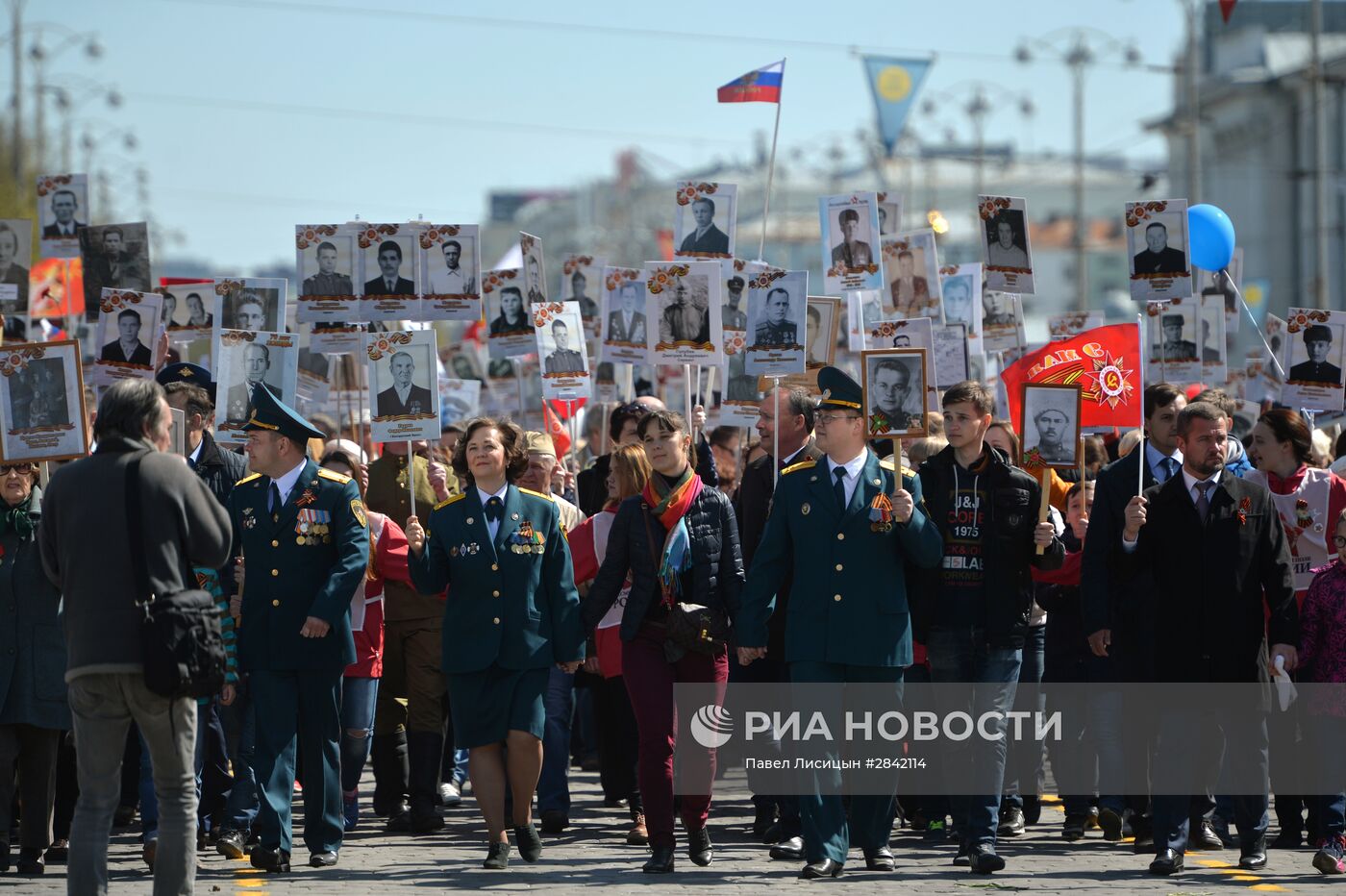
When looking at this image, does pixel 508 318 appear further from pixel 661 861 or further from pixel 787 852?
pixel 661 861

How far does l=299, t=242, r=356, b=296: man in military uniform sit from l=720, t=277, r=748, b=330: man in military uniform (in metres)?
2.94

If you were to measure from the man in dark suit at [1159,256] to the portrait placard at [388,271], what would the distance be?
4.41 meters

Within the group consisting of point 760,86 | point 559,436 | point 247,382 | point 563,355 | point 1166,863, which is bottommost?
point 1166,863

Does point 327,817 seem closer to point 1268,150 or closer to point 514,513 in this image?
point 514,513

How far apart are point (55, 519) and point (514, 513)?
2344mm

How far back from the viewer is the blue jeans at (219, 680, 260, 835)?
9.10 m

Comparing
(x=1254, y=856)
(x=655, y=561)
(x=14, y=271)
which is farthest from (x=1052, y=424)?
(x=14, y=271)

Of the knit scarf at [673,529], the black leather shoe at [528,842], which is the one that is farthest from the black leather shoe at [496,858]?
the knit scarf at [673,529]

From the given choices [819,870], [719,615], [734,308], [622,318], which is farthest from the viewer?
[734,308]

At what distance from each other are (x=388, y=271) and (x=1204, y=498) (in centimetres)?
519

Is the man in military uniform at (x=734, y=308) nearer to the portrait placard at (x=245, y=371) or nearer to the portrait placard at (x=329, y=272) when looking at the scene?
the portrait placard at (x=329, y=272)

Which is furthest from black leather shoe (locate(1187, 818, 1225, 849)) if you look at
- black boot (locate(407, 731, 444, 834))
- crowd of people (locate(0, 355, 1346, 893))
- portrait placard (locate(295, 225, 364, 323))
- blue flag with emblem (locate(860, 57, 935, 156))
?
blue flag with emblem (locate(860, 57, 935, 156))

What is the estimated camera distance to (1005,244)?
12.7m

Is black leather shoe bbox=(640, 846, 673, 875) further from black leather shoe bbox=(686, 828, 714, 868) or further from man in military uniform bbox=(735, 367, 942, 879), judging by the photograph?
man in military uniform bbox=(735, 367, 942, 879)
